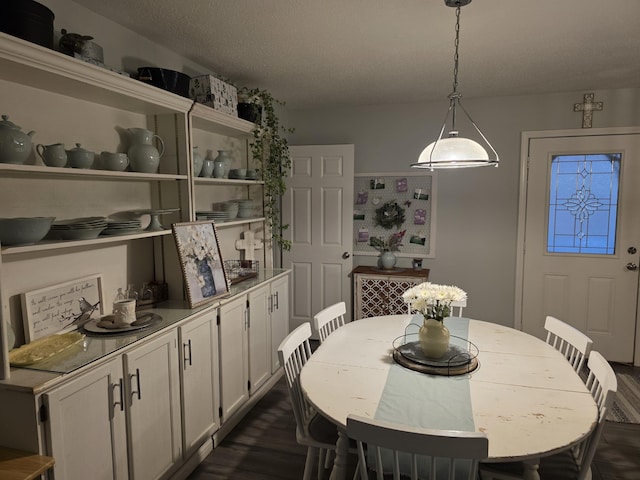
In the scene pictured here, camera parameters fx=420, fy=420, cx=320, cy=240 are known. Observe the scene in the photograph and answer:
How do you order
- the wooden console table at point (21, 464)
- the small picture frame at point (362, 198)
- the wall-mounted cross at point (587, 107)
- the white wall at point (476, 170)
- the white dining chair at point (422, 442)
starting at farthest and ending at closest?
the small picture frame at point (362, 198) → the white wall at point (476, 170) → the wall-mounted cross at point (587, 107) → the wooden console table at point (21, 464) → the white dining chair at point (422, 442)

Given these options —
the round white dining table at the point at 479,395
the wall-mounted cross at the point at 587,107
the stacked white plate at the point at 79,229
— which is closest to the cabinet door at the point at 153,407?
the stacked white plate at the point at 79,229

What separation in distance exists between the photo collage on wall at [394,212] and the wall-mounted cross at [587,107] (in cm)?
138

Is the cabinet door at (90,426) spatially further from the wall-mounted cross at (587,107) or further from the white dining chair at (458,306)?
the wall-mounted cross at (587,107)

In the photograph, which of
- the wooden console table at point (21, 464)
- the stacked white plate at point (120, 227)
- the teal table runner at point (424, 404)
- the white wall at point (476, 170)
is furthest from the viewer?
the white wall at point (476, 170)

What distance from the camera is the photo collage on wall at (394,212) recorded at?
4215mm

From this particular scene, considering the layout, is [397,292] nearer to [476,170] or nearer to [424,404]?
[476,170]

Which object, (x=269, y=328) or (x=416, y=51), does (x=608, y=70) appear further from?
(x=269, y=328)

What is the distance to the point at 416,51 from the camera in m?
2.71

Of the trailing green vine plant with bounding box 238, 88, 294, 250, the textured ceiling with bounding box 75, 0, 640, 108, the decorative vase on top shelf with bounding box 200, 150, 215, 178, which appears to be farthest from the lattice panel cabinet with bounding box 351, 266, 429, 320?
the decorative vase on top shelf with bounding box 200, 150, 215, 178

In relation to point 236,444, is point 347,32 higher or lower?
higher

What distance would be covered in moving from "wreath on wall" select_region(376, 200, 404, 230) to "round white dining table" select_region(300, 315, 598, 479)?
2.15 meters

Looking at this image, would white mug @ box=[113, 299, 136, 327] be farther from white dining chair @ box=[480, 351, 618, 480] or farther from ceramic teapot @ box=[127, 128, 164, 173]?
white dining chair @ box=[480, 351, 618, 480]

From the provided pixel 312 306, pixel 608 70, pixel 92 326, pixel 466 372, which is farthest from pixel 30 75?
pixel 608 70

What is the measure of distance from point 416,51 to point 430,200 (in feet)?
5.75
